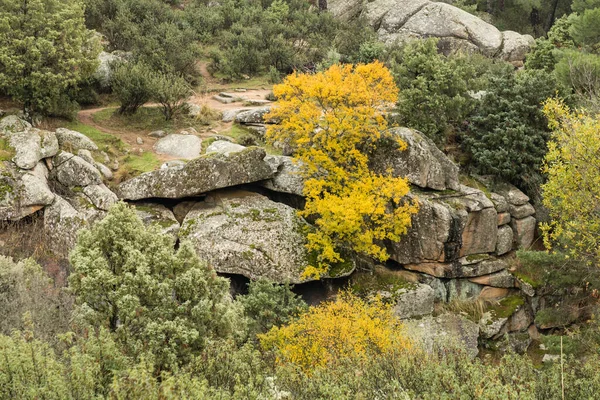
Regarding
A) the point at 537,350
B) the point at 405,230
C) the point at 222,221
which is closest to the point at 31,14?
the point at 222,221

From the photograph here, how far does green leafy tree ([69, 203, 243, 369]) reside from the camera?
1258 centimetres

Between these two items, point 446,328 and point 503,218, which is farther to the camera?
point 503,218

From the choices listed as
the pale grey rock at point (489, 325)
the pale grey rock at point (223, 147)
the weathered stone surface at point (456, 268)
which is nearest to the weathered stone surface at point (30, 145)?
the pale grey rock at point (223, 147)

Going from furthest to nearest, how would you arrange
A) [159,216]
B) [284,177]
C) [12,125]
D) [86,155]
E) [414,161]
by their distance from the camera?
[284,177], [414,161], [86,155], [159,216], [12,125]

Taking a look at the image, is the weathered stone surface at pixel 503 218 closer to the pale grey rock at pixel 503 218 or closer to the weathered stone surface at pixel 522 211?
the pale grey rock at pixel 503 218

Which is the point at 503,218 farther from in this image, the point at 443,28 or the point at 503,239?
the point at 443,28

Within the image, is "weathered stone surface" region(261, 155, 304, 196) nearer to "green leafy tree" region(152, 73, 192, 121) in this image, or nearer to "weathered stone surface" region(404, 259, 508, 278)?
"weathered stone surface" region(404, 259, 508, 278)

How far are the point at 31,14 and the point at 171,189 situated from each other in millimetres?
10998

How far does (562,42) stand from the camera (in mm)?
35406

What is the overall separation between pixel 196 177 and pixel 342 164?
7179 millimetres

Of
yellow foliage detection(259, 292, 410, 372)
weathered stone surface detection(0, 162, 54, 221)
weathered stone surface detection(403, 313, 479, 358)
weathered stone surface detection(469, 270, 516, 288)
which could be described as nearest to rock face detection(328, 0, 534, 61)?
weathered stone surface detection(469, 270, 516, 288)

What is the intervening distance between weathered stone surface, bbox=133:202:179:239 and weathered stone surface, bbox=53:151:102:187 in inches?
93.4

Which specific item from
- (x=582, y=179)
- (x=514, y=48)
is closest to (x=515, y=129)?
(x=582, y=179)

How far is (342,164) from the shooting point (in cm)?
2448
